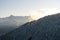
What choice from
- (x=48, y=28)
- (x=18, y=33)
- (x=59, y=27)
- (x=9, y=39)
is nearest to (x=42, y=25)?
(x=48, y=28)

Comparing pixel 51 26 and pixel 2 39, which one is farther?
pixel 2 39

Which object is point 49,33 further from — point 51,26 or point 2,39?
point 2,39

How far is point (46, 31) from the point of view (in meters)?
39.8

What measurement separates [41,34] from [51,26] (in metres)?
3.11

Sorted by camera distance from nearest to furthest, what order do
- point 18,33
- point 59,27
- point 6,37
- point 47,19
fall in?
point 59,27, point 47,19, point 18,33, point 6,37

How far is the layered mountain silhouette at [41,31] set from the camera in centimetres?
3838

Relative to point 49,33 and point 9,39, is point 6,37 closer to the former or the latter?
point 9,39

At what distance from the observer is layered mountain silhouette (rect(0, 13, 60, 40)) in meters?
38.4

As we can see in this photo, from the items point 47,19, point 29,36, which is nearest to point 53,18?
point 47,19

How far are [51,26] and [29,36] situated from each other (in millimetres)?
6380

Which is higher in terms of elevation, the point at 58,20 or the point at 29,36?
the point at 58,20

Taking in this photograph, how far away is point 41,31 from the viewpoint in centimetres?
4084

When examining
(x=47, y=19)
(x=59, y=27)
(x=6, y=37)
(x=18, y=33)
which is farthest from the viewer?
(x=6, y=37)

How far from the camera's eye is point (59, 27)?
128ft
